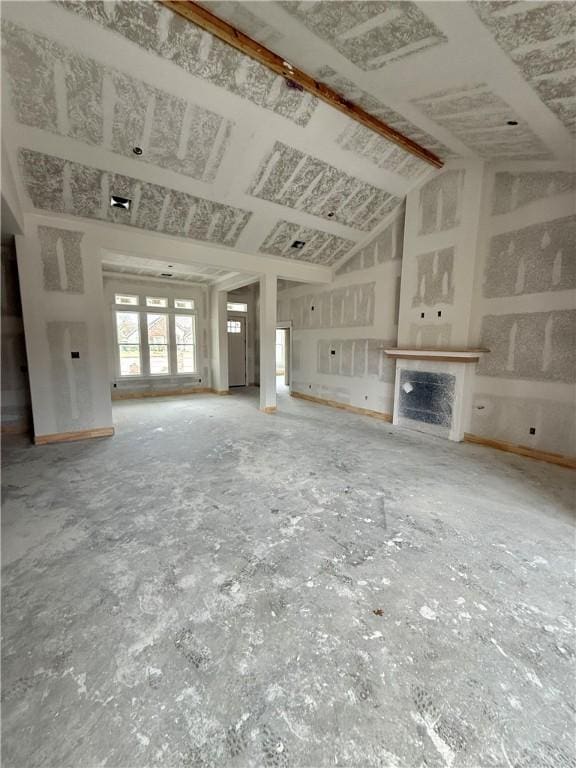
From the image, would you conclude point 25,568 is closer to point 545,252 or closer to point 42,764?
point 42,764

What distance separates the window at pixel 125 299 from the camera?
694cm

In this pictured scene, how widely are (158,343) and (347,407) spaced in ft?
15.6

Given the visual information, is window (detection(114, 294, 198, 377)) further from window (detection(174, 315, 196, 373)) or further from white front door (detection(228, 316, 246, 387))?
white front door (detection(228, 316, 246, 387))

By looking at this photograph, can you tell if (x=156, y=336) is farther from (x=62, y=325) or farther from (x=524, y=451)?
(x=524, y=451)

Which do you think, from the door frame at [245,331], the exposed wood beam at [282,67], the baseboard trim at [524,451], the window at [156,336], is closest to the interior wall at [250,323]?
the door frame at [245,331]

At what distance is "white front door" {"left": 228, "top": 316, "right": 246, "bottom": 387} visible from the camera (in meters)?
9.12

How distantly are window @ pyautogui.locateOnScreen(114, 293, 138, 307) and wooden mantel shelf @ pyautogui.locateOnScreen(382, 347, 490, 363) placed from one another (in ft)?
18.5

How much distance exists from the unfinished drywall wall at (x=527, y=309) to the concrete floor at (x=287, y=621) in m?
0.98

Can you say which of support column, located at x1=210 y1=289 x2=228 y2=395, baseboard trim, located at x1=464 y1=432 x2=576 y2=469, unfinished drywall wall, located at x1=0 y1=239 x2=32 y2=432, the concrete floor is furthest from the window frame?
baseboard trim, located at x1=464 y1=432 x2=576 y2=469

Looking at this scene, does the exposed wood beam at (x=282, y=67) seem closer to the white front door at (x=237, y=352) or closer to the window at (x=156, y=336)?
the window at (x=156, y=336)

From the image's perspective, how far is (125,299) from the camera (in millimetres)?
7074

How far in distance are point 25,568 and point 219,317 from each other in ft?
21.0

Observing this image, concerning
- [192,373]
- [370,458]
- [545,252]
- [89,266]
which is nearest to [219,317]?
[192,373]

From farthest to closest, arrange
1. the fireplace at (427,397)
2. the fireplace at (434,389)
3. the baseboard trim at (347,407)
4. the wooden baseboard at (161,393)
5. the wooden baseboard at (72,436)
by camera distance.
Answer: the wooden baseboard at (161,393) → the baseboard trim at (347,407) → the fireplace at (427,397) → the fireplace at (434,389) → the wooden baseboard at (72,436)
